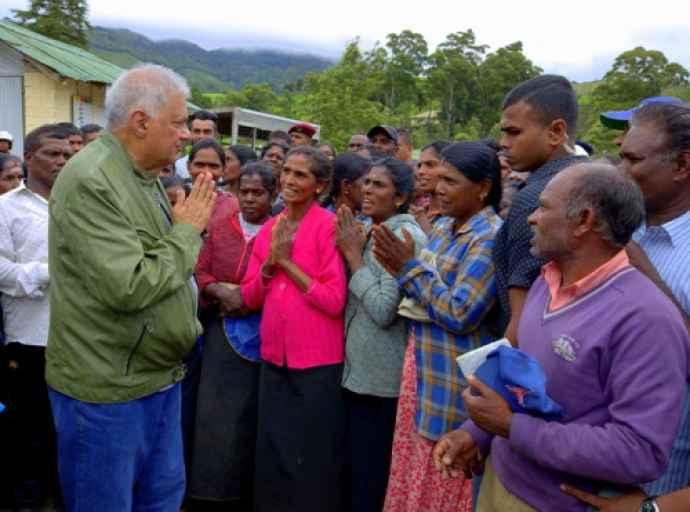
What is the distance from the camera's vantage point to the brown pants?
1.84 m

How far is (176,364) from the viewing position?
8.36ft

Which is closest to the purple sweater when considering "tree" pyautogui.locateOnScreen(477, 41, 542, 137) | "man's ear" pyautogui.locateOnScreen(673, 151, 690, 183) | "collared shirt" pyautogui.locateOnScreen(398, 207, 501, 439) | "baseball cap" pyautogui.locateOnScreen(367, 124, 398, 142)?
"man's ear" pyautogui.locateOnScreen(673, 151, 690, 183)

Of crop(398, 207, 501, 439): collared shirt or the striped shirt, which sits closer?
the striped shirt

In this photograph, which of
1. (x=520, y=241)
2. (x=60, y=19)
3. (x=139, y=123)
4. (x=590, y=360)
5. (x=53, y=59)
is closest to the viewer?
(x=590, y=360)

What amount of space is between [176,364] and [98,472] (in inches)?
19.7

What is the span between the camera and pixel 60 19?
1443 inches

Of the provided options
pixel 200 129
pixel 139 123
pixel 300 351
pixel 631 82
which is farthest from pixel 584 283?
pixel 631 82

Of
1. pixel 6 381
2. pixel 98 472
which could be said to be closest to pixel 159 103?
pixel 98 472

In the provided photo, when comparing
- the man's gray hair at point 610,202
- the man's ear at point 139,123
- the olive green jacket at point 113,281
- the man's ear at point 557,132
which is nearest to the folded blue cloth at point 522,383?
the man's gray hair at point 610,202

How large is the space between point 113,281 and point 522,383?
55.4 inches

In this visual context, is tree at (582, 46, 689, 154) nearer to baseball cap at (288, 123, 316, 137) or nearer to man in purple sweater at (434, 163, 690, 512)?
baseball cap at (288, 123, 316, 137)

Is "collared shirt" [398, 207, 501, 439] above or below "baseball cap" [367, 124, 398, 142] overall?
below

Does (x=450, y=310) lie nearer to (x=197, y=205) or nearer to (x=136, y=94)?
(x=197, y=205)

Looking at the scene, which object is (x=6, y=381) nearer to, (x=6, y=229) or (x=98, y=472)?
(x=6, y=229)
